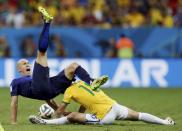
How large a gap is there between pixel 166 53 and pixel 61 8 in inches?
187

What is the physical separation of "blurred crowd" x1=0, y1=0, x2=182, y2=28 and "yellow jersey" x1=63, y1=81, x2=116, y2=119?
586 inches

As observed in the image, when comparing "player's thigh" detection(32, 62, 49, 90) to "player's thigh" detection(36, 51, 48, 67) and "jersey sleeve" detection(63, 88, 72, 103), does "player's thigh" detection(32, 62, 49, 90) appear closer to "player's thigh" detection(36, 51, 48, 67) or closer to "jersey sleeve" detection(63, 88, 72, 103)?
"player's thigh" detection(36, 51, 48, 67)

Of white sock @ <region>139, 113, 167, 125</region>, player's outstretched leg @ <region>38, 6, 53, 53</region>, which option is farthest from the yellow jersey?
player's outstretched leg @ <region>38, 6, 53, 53</region>

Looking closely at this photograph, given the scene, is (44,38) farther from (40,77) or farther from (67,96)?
(67,96)

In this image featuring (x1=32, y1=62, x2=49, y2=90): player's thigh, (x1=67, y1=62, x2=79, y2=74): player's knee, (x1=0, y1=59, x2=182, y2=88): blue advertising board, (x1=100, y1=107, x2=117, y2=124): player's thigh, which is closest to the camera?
(x1=100, y1=107, x2=117, y2=124): player's thigh

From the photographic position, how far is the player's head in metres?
14.6

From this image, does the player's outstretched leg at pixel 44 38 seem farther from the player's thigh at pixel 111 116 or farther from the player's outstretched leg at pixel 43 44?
the player's thigh at pixel 111 116

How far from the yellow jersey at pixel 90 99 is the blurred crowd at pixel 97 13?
14889 millimetres

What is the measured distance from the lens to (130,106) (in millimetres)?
19188

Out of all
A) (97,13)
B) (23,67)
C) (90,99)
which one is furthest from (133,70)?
(90,99)

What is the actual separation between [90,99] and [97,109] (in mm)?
230

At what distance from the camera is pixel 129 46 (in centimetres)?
2822

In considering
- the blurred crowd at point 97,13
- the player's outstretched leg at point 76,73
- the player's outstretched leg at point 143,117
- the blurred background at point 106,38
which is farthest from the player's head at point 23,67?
the blurred crowd at point 97,13

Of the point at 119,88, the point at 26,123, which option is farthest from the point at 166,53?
the point at 26,123
